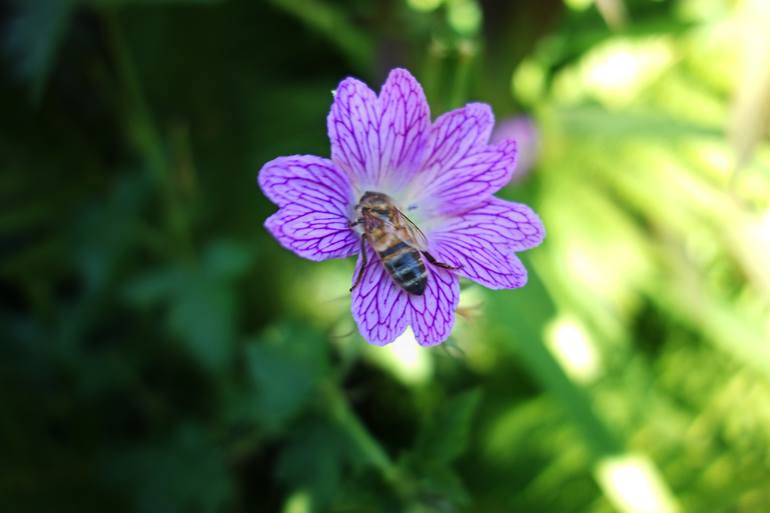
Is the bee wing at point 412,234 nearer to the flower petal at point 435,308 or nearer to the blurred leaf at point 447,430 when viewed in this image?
the flower petal at point 435,308

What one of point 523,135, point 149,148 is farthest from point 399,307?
point 523,135

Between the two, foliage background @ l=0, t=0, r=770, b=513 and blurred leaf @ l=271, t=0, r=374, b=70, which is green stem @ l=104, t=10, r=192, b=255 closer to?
foliage background @ l=0, t=0, r=770, b=513

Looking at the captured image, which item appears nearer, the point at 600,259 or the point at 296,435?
the point at 296,435

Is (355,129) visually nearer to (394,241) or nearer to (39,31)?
(394,241)

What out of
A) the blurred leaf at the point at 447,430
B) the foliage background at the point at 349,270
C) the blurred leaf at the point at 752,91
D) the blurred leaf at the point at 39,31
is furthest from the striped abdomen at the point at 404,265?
the blurred leaf at the point at 39,31

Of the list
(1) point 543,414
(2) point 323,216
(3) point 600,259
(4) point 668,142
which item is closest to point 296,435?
(2) point 323,216

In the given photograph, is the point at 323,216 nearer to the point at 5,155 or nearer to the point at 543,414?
the point at 543,414

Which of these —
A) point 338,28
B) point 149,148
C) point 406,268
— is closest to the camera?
point 406,268
